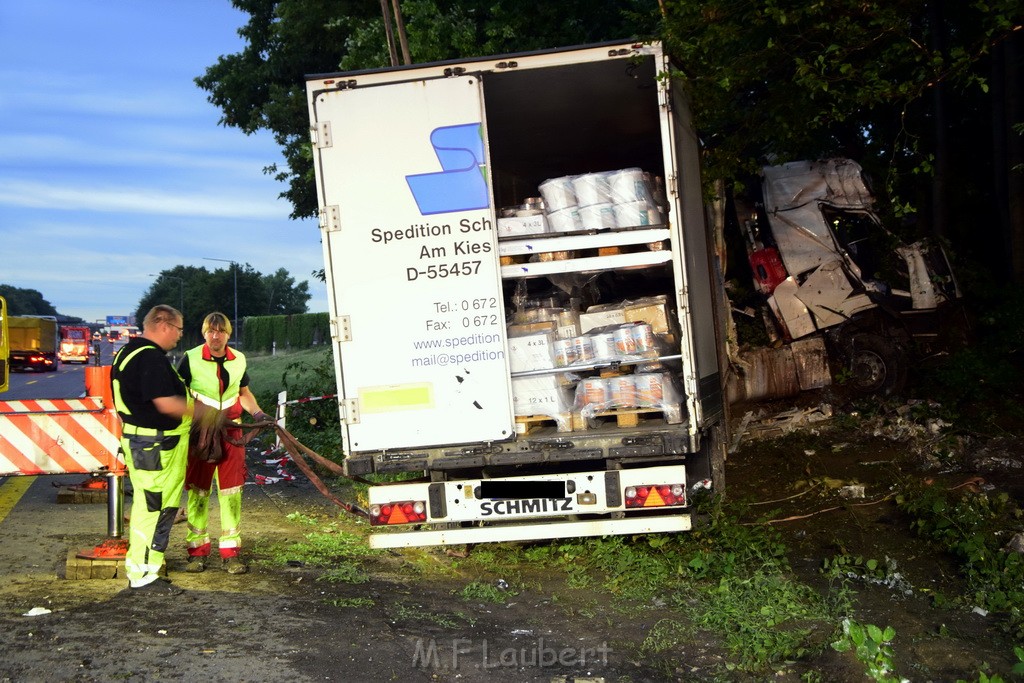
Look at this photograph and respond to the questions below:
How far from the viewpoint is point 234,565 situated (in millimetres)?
7102

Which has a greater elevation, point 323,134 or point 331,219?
point 323,134

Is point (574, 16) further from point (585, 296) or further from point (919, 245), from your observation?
point (585, 296)

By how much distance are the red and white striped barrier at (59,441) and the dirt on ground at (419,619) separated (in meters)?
0.70

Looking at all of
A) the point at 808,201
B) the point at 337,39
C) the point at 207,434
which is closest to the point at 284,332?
the point at 337,39

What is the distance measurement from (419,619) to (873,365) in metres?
8.11

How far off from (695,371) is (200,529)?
3.59 m

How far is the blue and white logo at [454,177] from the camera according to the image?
628 centimetres

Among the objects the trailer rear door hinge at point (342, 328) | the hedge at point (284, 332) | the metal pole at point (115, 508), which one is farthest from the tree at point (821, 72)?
the hedge at point (284, 332)

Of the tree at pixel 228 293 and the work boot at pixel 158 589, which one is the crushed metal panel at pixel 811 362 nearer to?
the work boot at pixel 158 589

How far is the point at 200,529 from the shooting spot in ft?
24.1

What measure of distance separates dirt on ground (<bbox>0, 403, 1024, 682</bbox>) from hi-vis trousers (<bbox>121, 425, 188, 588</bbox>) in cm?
20

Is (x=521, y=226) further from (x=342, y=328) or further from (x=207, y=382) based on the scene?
(x=207, y=382)

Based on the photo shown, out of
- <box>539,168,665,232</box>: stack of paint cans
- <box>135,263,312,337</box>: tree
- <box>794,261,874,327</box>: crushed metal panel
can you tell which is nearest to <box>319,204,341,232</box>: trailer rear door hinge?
<box>539,168,665,232</box>: stack of paint cans

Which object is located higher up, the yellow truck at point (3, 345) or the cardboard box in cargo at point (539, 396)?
the yellow truck at point (3, 345)
